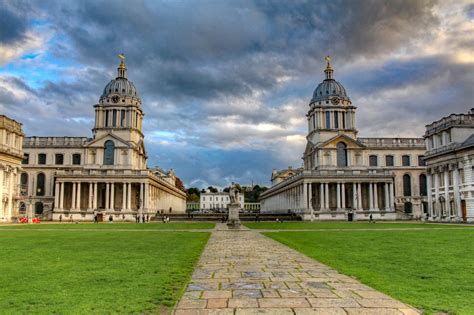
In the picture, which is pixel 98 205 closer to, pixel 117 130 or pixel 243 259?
pixel 117 130

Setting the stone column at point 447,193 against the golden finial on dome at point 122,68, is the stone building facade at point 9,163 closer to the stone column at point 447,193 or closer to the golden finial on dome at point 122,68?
the golden finial on dome at point 122,68

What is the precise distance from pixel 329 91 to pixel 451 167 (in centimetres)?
4342

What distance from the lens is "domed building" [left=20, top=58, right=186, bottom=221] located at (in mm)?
88625

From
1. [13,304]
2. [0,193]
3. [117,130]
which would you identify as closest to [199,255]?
[13,304]

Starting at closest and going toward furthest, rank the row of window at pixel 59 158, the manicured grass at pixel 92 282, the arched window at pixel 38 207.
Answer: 1. the manicured grass at pixel 92 282
2. the arched window at pixel 38 207
3. the row of window at pixel 59 158

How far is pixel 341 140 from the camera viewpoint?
9838 cm

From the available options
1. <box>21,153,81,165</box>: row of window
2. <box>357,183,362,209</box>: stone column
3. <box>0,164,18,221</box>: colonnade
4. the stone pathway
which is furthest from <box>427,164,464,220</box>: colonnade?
<box>21,153,81,165</box>: row of window

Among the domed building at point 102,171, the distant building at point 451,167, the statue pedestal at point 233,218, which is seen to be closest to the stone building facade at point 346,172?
the distant building at point 451,167

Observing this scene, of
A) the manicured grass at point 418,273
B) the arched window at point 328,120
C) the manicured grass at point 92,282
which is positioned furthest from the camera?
the arched window at point 328,120

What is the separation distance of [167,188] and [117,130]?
86.1ft

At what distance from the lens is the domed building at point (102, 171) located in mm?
88625

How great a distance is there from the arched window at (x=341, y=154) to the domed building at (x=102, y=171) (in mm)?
42707

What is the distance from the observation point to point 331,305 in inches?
329

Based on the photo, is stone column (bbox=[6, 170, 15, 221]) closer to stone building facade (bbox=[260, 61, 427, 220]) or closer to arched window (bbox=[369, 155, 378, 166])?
stone building facade (bbox=[260, 61, 427, 220])
